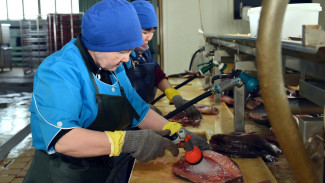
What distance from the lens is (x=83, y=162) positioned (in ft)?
6.25

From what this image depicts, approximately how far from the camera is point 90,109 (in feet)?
5.92

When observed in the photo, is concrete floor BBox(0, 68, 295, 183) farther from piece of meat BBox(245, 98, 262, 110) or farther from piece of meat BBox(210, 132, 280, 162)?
piece of meat BBox(245, 98, 262, 110)

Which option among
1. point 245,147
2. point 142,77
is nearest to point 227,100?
point 142,77

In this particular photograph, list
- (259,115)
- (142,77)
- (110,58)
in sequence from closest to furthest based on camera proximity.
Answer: (110,58) → (259,115) → (142,77)

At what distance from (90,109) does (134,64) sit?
5.05 ft

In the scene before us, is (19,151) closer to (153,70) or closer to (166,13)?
(153,70)

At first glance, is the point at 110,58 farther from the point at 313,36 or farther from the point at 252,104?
the point at 252,104

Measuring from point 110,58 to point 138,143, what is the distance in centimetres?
47

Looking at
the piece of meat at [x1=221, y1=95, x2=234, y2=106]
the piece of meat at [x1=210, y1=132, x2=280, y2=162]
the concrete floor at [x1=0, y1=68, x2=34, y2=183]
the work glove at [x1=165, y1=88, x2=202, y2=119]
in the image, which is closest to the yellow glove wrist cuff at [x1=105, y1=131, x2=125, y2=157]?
the piece of meat at [x1=210, y1=132, x2=280, y2=162]

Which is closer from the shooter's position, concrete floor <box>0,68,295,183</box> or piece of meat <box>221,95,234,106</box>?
concrete floor <box>0,68,295,183</box>

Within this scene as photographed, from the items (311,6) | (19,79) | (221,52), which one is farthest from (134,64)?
(19,79)

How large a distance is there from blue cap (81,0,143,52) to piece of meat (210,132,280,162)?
1005mm

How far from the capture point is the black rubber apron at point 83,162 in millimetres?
1840

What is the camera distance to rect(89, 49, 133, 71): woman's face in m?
1.82
